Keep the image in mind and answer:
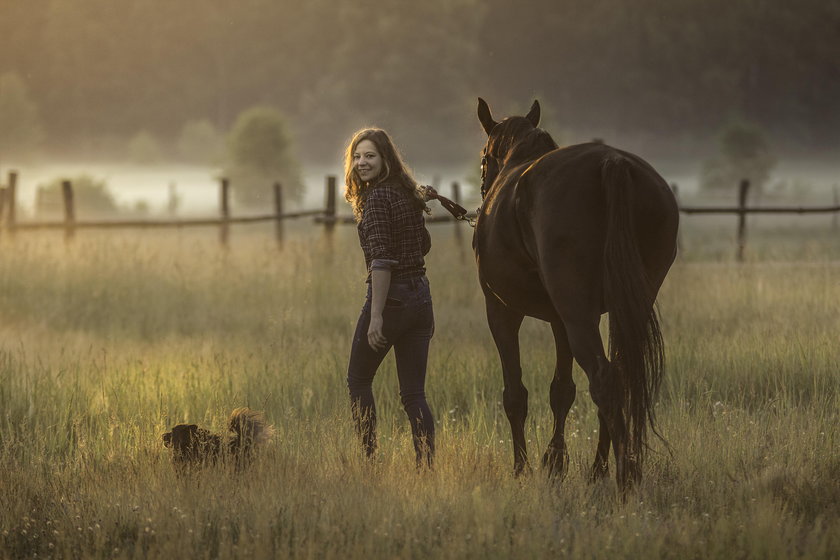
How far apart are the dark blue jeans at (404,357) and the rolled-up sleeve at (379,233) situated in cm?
16

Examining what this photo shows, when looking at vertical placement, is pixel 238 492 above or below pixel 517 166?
below

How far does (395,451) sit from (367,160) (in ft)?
5.09

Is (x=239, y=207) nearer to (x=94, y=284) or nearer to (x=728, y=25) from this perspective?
(x=94, y=284)

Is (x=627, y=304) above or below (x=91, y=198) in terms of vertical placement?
A: below

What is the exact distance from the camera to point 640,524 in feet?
13.0

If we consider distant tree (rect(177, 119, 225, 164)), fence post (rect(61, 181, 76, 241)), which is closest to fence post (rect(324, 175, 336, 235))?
fence post (rect(61, 181, 76, 241))

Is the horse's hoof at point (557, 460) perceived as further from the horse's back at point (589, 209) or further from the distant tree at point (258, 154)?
the distant tree at point (258, 154)

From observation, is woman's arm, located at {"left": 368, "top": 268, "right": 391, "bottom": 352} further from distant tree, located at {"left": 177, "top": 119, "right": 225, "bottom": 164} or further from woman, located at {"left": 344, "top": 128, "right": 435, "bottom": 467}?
distant tree, located at {"left": 177, "top": 119, "right": 225, "bottom": 164}

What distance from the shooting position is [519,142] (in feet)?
17.7

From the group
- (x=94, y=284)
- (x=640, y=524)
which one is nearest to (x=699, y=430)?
(x=640, y=524)

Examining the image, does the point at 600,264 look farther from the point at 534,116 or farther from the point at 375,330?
the point at 534,116

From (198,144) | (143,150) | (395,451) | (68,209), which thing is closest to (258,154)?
(143,150)

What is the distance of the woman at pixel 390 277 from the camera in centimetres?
476

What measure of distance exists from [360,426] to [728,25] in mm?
210099
